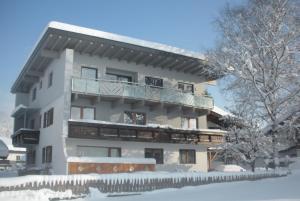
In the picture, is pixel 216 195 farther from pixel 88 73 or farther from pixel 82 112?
pixel 88 73

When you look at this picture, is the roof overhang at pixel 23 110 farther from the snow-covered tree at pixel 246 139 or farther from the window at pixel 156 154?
the snow-covered tree at pixel 246 139

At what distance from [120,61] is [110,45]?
2621 millimetres

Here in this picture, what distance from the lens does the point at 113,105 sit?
27.2 m

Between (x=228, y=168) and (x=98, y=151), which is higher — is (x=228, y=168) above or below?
below

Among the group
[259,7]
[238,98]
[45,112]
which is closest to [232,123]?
[238,98]

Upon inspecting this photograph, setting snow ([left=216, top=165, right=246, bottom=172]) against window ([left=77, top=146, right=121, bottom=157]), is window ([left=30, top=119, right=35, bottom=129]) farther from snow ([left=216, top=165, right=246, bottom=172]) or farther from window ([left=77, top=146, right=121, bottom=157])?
snow ([left=216, top=165, right=246, bottom=172])

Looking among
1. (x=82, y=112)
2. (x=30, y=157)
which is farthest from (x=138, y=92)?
(x=30, y=157)

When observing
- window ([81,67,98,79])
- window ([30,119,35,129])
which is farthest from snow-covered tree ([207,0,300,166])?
window ([30,119,35,129])

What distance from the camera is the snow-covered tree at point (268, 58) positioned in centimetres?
2377

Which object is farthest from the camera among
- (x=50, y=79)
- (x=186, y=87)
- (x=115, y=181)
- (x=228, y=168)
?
(x=186, y=87)

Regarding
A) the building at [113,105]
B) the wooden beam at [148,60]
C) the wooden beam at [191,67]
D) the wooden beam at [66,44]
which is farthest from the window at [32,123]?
the wooden beam at [191,67]

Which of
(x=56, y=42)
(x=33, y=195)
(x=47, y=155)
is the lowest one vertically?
(x=33, y=195)

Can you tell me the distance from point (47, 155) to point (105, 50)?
8.97m

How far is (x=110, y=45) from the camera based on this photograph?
84.6 feet
